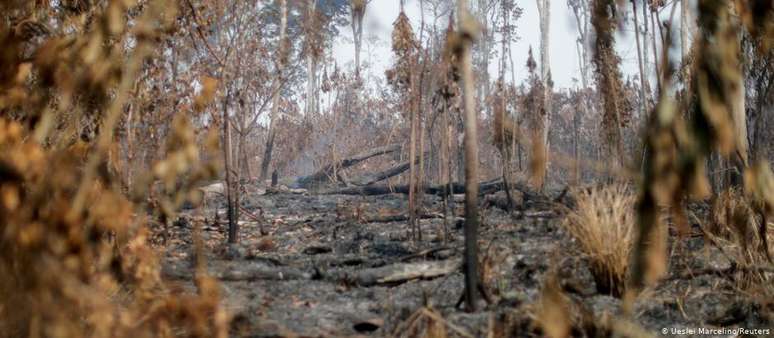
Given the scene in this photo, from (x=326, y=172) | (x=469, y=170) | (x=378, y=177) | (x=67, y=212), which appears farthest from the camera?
(x=326, y=172)

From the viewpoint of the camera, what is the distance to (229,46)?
6230mm

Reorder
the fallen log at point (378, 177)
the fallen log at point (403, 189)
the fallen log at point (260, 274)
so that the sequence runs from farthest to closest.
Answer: the fallen log at point (378, 177) → the fallen log at point (403, 189) → the fallen log at point (260, 274)

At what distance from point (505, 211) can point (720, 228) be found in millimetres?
3415

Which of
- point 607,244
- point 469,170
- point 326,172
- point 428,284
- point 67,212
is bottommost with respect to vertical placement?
point 428,284

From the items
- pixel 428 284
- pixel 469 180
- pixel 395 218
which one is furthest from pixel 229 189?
pixel 469 180

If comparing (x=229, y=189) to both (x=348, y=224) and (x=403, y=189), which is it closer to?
(x=348, y=224)

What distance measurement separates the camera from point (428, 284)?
13.7 feet

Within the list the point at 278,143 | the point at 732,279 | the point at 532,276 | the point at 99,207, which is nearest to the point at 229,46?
the point at 532,276

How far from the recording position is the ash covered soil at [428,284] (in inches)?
116

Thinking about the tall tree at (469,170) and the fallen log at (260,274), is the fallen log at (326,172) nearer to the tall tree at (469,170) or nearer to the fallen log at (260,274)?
the fallen log at (260,274)

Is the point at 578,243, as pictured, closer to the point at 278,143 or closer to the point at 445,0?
the point at 278,143

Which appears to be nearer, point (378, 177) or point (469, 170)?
point (469, 170)

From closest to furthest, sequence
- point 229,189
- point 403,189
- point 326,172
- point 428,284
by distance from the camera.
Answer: point 428,284
point 229,189
point 403,189
point 326,172

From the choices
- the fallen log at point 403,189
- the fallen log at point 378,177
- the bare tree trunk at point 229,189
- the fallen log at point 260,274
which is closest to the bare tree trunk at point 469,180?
the fallen log at point 260,274
